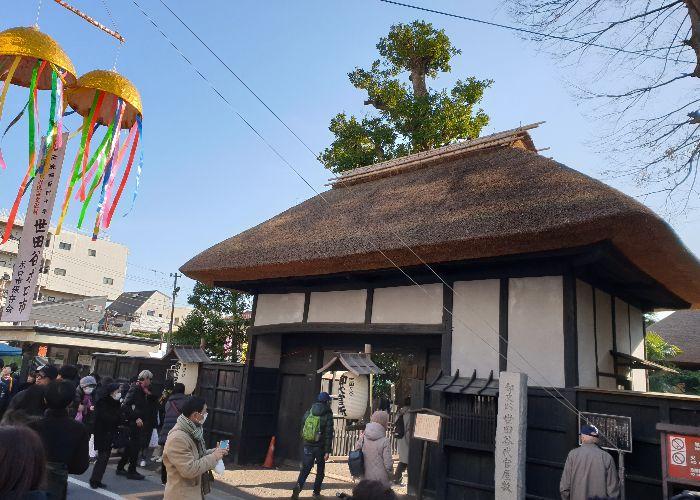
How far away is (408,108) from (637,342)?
34.1 feet

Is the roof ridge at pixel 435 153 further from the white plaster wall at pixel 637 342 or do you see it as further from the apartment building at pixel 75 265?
the apartment building at pixel 75 265

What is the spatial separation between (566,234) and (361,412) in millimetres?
3888

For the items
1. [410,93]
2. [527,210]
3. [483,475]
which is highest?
[410,93]

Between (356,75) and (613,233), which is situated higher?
(356,75)

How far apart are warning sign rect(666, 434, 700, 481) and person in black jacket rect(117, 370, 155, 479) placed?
7.03 meters

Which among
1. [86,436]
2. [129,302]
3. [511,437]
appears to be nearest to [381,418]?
[511,437]

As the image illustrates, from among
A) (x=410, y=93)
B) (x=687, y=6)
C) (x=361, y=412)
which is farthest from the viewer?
(x=410, y=93)

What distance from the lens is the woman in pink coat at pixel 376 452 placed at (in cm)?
552

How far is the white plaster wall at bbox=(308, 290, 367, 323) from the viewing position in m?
8.86

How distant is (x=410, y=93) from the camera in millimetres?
17734

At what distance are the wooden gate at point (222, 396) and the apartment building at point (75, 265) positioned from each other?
1391 inches

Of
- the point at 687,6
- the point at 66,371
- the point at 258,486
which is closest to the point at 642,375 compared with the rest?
the point at 687,6

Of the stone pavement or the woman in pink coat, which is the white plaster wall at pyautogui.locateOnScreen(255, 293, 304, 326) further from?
the woman in pink coat

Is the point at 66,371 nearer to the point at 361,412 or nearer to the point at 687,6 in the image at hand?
the point at 361,412
